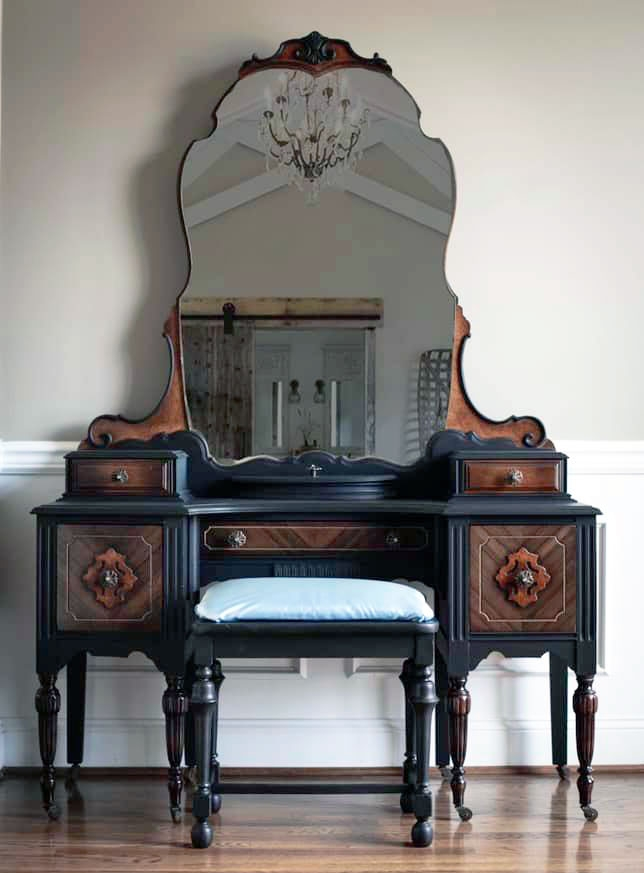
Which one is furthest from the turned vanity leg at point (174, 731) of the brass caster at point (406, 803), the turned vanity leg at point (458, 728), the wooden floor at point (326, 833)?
the turned vanity leg at point (458, 728)

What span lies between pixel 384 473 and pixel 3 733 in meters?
1.45

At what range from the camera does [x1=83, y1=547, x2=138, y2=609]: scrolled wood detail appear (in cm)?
282

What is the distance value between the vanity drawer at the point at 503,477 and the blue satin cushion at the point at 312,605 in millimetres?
450

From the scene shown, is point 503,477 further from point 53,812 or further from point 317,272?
point 53,812

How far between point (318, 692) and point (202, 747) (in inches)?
32.4

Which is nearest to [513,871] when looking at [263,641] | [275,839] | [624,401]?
[275,839]

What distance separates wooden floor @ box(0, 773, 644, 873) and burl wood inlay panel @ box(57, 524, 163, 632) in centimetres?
54

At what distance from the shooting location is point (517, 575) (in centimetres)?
283

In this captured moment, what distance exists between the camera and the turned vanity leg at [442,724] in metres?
3.22

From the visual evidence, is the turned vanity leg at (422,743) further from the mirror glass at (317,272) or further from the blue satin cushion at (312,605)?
the mirror glass at (317,272)

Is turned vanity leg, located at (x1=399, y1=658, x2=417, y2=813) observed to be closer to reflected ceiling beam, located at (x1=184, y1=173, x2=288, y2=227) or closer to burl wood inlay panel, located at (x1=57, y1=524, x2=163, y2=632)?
burl wood inlay panel, located at (x1=57, y1=524, x2=163, y2=632)

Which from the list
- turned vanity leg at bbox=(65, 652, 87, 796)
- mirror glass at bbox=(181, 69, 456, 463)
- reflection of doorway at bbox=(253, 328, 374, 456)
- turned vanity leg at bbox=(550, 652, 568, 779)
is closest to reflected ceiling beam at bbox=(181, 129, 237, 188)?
mirror glass at bbox=(181, 69, 456, 463)

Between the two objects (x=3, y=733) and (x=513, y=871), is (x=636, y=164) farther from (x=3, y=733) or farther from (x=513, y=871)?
(x=3, y=733)

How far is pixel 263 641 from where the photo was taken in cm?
262
